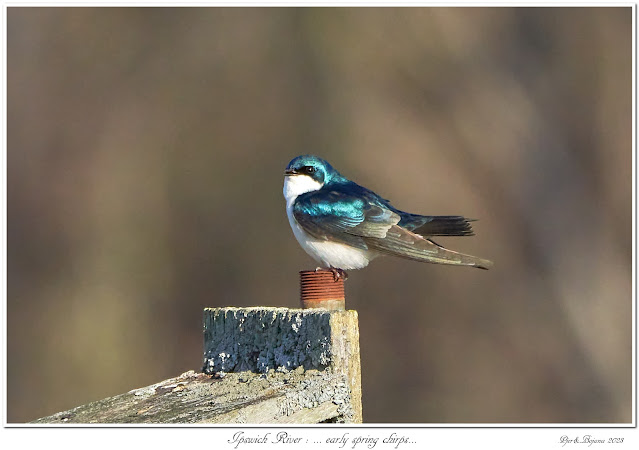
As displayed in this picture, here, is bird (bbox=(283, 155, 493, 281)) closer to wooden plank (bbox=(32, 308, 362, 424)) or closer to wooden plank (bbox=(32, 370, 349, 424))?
wooden plank (bbox=(32, 308, 362, 424))

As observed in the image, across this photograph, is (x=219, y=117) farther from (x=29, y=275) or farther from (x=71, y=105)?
(x=29, y=275)

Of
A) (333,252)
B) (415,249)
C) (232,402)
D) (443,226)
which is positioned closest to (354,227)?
(333,252)

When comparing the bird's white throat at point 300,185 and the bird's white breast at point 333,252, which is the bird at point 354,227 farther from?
the bird's white throat at point 300,185

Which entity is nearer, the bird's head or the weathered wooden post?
the weathered wooden post

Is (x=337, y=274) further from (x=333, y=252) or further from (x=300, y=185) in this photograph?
(x=300, y=185)

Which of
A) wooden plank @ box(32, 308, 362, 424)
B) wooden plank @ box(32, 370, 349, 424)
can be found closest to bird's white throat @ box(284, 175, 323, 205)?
wooden plank @ box(32, 308, 362, 424)

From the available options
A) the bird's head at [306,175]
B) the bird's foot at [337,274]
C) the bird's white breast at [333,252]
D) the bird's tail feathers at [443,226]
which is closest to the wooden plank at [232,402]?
the bird's foot at [337,274]
